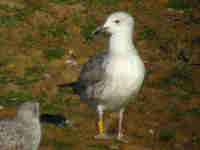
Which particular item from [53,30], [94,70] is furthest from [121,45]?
[53,30]

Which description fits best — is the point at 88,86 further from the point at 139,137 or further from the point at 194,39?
the point at 194,39

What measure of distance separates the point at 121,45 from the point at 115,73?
0.53 meters

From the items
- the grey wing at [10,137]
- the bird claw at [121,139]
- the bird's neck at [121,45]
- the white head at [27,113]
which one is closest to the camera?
the grey wing at [10,137]

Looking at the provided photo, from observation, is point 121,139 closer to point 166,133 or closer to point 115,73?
point 166,133

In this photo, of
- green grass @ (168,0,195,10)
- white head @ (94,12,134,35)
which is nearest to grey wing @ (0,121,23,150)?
white head @ (94,12,134,35)

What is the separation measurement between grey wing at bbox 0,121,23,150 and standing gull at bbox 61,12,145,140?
1814mm

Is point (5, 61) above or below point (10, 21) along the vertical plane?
below

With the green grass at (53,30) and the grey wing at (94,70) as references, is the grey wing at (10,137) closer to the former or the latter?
the grey wing at (94,70)

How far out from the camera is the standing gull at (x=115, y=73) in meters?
7.62

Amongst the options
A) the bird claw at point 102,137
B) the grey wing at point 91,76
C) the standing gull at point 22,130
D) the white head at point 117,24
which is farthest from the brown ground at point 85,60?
the white head at point 117,24

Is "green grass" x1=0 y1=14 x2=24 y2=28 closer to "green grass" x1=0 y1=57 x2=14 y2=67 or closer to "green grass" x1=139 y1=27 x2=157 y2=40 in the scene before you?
"green grass" x1=0 y1=57 x2=14 y2=67

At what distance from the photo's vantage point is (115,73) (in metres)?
7.63

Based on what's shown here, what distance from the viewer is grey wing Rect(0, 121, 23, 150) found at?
652 cm

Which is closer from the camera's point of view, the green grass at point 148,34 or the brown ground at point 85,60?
the brown ground at point 85,60
